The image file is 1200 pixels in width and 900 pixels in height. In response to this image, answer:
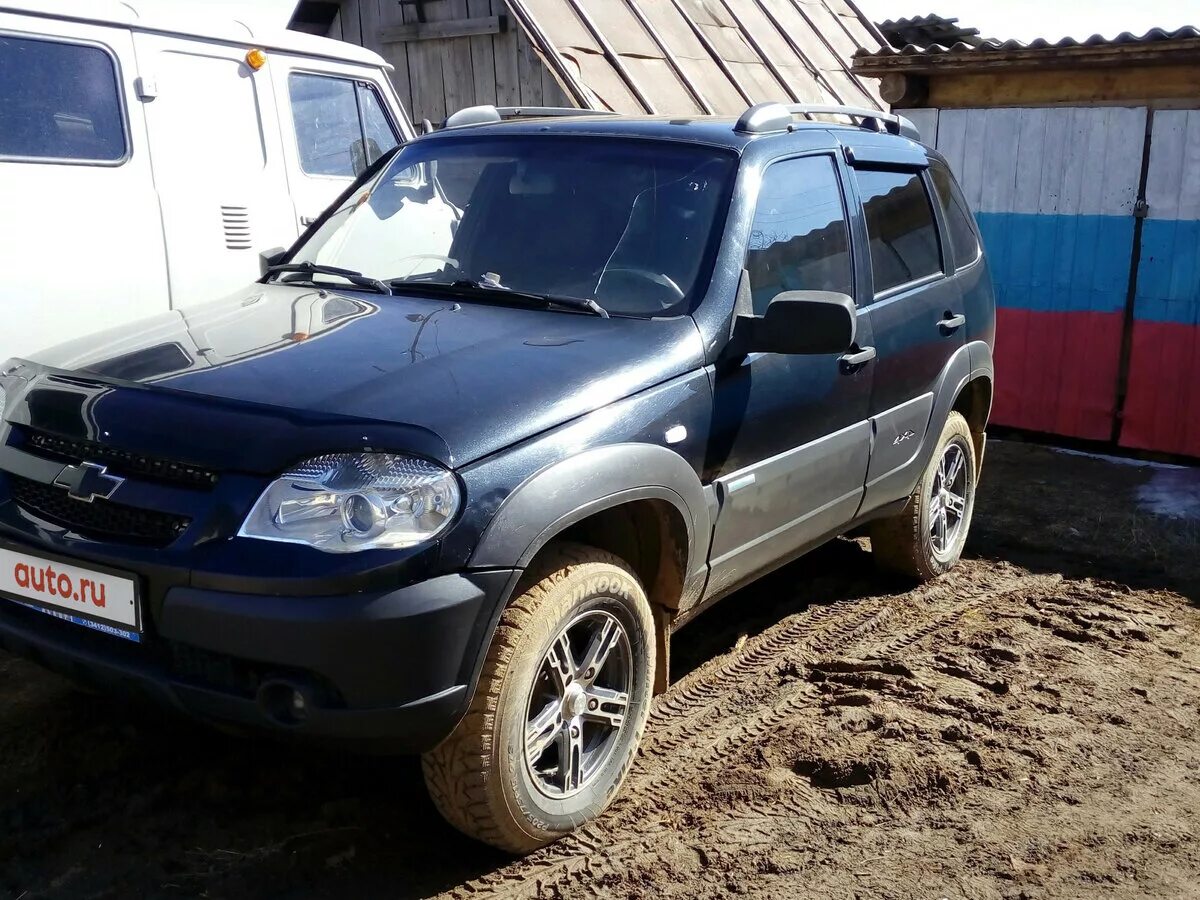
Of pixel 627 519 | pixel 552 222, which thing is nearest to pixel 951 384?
pixel 552 222

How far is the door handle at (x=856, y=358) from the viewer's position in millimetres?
4043

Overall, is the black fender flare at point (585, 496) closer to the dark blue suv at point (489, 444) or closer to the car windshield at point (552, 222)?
the dark blue suv at point (489, 444)

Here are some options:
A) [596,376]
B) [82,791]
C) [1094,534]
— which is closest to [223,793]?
[82,791]

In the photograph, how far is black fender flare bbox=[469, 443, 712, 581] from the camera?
269cm

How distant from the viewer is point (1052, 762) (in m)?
3.66

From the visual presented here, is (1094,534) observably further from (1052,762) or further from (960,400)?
(1052,762)

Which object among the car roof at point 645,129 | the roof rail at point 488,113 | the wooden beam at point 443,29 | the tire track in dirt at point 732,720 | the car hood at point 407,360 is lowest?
the tire track in dirt at point 732,720

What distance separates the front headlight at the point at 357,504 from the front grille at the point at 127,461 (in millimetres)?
190

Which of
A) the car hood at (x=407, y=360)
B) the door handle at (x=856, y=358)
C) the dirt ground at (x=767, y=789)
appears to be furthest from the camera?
the door handle at (x=856, y=358)

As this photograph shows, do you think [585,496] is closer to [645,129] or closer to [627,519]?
[627,519]

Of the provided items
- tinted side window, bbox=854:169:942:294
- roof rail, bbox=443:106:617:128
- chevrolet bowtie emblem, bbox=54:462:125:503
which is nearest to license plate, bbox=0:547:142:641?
chevrolet bowtie emblem, bbox=54:462:125:503

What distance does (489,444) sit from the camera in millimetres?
2717

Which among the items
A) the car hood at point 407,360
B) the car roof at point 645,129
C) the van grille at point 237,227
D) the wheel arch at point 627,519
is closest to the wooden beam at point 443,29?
the van grille at point 237,227

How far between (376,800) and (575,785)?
23.6 inches
